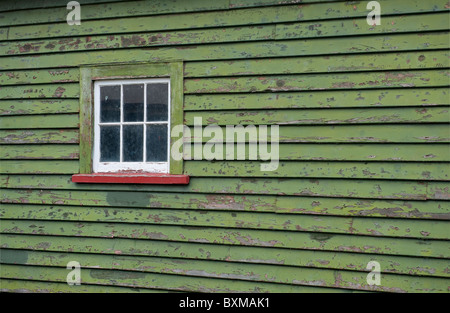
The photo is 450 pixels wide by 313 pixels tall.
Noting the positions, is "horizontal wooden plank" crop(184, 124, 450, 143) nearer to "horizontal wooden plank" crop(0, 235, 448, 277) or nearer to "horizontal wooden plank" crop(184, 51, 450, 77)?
"horizontal wooden plank" crop(184, 51, 450, 77)

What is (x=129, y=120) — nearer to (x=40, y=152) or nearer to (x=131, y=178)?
(x=131, y=178)

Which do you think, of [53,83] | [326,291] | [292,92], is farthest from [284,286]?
[53,83]

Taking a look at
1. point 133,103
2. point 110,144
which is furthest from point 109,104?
point 110,144

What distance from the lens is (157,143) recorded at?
355 cm

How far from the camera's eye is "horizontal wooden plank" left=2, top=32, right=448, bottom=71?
303 centimetres

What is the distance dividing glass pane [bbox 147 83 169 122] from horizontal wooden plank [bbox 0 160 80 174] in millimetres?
826

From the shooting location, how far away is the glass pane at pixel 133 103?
11.8 ft

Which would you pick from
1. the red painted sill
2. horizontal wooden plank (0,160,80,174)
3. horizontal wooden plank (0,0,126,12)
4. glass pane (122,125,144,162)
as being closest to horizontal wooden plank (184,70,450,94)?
glass pane (122,125,144,162)

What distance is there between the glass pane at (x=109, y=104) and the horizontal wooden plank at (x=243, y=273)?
49.3 inches

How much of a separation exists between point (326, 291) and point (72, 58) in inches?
A: 118

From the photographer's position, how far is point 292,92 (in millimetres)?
3248

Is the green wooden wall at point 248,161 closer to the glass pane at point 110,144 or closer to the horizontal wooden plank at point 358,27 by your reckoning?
the horizontal wooden plank at point 358,27

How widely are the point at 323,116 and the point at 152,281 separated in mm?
2004

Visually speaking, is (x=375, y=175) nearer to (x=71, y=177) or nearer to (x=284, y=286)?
(x=284, y=286)
